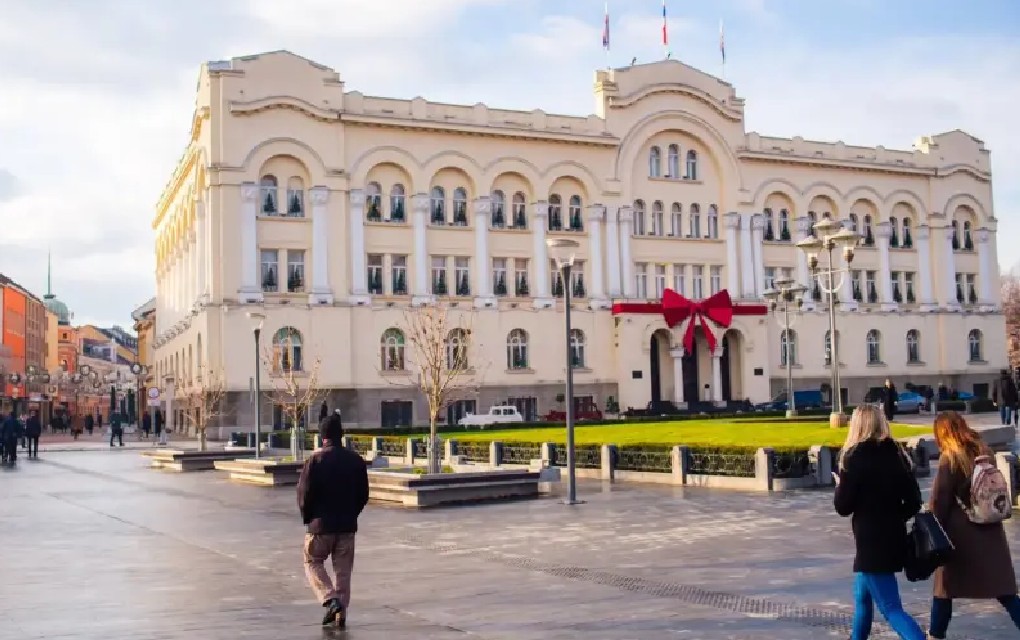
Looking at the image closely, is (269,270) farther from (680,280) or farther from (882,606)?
(882,606)

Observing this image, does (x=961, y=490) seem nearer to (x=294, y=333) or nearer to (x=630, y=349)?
(x=294, y=333)

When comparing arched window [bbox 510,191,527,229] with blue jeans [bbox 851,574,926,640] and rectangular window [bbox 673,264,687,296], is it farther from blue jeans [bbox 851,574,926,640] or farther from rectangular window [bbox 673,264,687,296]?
blue jeans [bbox 851,574,926,640]

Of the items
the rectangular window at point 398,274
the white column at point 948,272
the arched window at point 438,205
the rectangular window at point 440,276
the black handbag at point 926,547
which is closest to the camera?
the black handbag at point 926,547

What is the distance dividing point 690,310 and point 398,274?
52.8 feet

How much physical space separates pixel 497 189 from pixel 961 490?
176ft

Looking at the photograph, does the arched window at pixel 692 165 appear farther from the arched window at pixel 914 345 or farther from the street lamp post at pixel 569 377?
the street lamp post at pixel 569 377

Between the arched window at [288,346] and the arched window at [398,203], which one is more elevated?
the arched window at [398,203]

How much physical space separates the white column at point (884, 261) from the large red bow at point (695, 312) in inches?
515

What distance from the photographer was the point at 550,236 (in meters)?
61.7

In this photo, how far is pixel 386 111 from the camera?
58031 mm

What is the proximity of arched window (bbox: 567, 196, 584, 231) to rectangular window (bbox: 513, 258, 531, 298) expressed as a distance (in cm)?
345

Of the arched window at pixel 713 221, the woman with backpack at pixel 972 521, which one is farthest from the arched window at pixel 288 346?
the woman with backpack at pixel 972 521

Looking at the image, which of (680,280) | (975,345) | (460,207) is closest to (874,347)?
(975,345)

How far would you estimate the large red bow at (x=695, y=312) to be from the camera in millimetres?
62688
